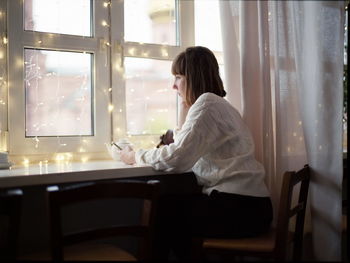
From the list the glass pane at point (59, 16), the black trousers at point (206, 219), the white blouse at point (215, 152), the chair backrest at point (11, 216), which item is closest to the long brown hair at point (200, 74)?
the white blouse at point (215, 152)

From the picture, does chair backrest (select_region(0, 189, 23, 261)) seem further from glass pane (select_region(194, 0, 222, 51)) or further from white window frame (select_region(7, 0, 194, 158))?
glass pane (select_region(194, 0, 222, 51))

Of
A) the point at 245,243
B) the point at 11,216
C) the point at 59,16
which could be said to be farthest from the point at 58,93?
the point at 245,243

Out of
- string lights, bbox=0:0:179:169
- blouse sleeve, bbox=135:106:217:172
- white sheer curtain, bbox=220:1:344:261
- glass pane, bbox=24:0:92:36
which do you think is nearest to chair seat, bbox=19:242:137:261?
blouse sleeve, bbox=135:106:217:172

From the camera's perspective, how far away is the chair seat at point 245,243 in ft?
4.28

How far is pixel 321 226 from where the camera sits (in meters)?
1.42

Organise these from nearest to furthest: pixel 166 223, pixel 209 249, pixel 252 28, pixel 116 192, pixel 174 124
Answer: pixel 116 192, pixel 209 249, pixel 166 223, pixel 252 28, pixel 174 124

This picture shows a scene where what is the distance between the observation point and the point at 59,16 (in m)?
1.83

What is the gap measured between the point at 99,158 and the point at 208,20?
0.99 m

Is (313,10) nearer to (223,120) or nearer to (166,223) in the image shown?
(223,120)

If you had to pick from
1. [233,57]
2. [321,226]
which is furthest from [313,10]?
[321,226]

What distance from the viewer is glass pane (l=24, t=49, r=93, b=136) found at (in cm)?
176

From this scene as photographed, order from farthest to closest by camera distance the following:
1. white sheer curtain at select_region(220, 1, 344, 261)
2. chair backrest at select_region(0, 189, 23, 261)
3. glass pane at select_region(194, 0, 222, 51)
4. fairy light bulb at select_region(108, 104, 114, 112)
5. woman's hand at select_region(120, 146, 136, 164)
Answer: glass pane at select_region(194, 0, 222, 51) → fairy light bulb at select_region(108, 104, 114, 112) → woman's hand at select_region(120, 146, 136, 164) → white sheer curtain at select_region(220, 1, 344, 261) → chair backrest at select_region(0, 189, 23, 261)

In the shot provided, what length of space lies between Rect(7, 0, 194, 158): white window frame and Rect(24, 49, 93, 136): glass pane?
1.4 inches

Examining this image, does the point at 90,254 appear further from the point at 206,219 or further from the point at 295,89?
the point at 295,89
